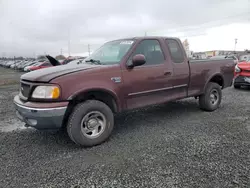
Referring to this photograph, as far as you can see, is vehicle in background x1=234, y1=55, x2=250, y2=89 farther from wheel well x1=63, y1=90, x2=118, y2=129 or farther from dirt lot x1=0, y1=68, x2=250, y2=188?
wheel well x1=63, y1=90, x2=118, y2=129

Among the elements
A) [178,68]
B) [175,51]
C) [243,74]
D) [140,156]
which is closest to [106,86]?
[140,156]

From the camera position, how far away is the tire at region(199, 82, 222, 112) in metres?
5.04

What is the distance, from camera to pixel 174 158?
2.85 metres

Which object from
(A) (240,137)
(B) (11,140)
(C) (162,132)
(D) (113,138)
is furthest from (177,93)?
(B) (11,140)

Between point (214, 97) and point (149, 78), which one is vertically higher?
point (149, 78)

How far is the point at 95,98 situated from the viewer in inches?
137

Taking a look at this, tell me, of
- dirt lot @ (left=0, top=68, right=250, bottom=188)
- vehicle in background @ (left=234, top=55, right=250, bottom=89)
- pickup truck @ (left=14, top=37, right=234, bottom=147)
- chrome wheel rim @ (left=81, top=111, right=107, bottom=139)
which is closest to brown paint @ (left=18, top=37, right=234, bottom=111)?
pickup truck @ (left=14, top=37, right=234, bottom=147)

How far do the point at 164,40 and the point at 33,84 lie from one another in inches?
113

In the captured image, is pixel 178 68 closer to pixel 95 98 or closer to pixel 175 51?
pixel 175 51

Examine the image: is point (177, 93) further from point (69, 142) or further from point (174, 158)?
point (69, 142)

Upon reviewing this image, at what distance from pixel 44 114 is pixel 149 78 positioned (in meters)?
2.03

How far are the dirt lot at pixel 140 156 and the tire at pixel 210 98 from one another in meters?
0.57

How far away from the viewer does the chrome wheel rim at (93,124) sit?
3.23 m

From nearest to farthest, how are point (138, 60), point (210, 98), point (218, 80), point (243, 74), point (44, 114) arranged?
1. point (44, 114)
2. point (138, 60)
3. point (210, 98)
4. point (218, 80)
5. point (243, 74)
